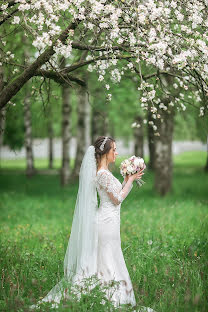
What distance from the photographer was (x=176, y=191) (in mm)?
A: 15578

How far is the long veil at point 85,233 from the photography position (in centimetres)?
503

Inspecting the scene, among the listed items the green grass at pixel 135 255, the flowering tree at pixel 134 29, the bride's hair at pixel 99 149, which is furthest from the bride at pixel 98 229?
the flowering tree at pixel 134 29

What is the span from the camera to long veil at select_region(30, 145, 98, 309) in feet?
16.5

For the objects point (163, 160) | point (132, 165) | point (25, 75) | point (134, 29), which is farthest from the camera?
point (163, 160)

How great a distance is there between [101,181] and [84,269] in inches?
41.3

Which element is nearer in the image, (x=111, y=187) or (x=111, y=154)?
(x=111, y=187)

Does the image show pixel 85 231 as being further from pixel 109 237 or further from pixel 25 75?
pixel 25 75

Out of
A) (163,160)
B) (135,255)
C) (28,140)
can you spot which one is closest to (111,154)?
(135,255)

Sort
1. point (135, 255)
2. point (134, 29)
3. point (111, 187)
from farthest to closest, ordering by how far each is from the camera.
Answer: point (135, 255)
point (134, 29)
point (111, 187)

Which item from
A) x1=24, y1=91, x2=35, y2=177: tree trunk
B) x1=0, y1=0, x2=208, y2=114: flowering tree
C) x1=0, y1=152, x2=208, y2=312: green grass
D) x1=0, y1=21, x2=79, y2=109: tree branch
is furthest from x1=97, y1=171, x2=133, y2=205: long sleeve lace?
x1=24, y1=91, x2=35, y2=177: tree trunk

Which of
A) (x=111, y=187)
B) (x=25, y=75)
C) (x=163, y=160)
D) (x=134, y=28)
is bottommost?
(x=163, y=160)

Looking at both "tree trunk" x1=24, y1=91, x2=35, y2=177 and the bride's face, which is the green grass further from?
"tree trunk" x1=24, y1=91, x2=35, y2=177

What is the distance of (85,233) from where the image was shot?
5051 mm

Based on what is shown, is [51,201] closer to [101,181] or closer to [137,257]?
[137,257]
